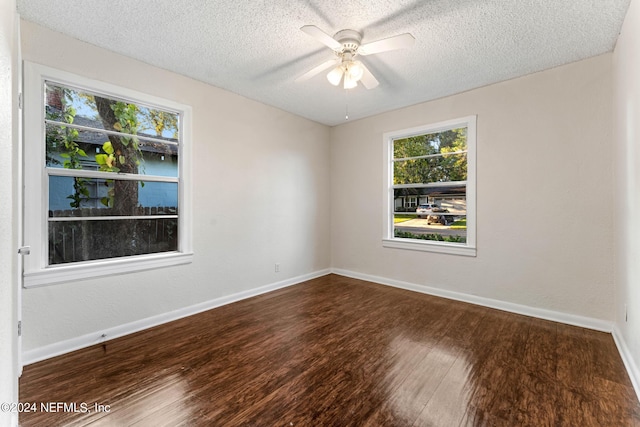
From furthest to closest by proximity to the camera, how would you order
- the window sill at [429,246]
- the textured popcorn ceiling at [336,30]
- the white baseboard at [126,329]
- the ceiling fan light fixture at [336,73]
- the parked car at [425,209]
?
the parked car at [425,209]
the window sill at [429,246]
the ceiling fan light fixture at [336,73]
the white baseboard at [126,329]
the textured popcorn ceiling at [336,30]

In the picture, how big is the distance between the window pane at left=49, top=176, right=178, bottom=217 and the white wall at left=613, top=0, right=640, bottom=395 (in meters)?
4.04

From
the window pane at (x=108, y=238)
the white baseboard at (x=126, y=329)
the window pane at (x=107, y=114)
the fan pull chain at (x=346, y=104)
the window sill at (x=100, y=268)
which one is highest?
the fan pull chain at (x=346, y=104)

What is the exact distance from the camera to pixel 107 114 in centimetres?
271

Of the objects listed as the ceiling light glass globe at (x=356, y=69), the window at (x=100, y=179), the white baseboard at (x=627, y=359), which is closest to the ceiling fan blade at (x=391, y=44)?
the ceiling light glass globe at (x=356, y=69)

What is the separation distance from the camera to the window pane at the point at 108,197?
2.46 m

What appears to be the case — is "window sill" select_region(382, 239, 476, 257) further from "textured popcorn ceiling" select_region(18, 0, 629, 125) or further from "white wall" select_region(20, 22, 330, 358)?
"textured popcorn ceiling" select_region(18, 0, 629, 125)

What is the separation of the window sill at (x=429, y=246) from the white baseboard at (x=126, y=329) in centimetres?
191

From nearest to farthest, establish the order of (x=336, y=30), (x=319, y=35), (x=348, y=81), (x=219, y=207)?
1. (x=319, y=35)
2. (x=336, y=30)
3. (x=348, y=81)
4. (x=219, y=207)

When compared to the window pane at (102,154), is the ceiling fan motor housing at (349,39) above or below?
above

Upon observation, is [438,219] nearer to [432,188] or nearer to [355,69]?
[432,188]

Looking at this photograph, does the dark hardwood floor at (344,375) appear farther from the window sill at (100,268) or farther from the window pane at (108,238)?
the window pane at (108,238)

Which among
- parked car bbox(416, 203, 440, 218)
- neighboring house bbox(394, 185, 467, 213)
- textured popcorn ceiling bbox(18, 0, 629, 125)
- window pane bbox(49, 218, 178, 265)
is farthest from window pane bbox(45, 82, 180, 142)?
parked car bbox(416, 203, 440, 218)

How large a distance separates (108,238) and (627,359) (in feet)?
14.9

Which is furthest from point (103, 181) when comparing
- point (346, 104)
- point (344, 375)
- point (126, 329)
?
point (346, 104)
